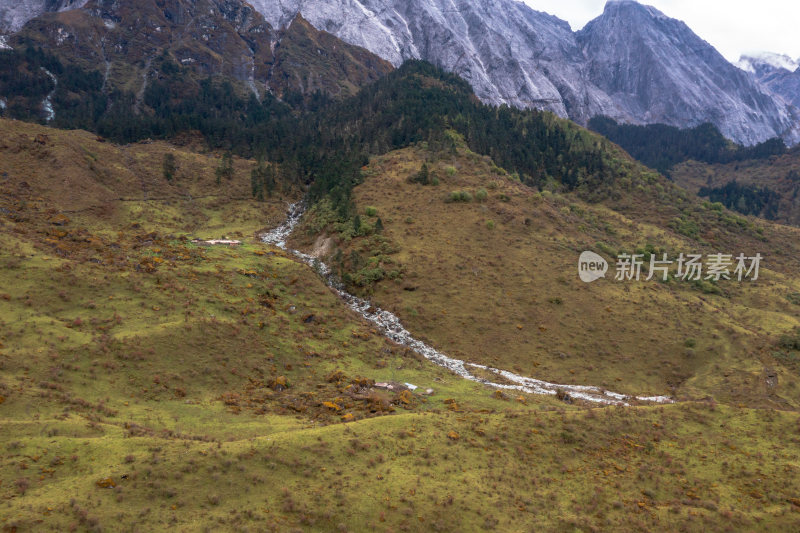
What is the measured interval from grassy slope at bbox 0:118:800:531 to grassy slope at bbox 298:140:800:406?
34.7 ft

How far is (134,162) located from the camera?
87.0 m

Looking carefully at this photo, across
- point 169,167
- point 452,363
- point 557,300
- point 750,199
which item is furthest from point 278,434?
point 750,199

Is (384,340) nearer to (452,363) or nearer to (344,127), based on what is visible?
(452,363)

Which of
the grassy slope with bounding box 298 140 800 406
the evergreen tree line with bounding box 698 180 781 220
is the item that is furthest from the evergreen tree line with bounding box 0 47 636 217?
the evergreen tree line with bounding box 698 180 781 220

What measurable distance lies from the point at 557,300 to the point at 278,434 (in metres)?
38.5

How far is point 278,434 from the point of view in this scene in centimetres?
1983

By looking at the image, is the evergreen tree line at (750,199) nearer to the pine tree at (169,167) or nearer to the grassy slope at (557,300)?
the grassy slope at (557,300)

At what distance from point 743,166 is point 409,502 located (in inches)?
8973

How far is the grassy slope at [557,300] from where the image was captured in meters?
40.8

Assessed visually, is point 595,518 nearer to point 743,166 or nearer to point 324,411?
point 324,411

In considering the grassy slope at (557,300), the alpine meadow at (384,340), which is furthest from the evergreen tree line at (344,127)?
the grassy slope at (557,300)

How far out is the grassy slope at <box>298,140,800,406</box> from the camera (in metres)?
40.8

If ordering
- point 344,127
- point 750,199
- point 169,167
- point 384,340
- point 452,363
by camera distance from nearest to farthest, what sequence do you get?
point 452,363 → point 384,340 → point 169,167 → point 344,127 → point 750,199

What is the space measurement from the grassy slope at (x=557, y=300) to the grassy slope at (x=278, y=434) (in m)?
10.6
